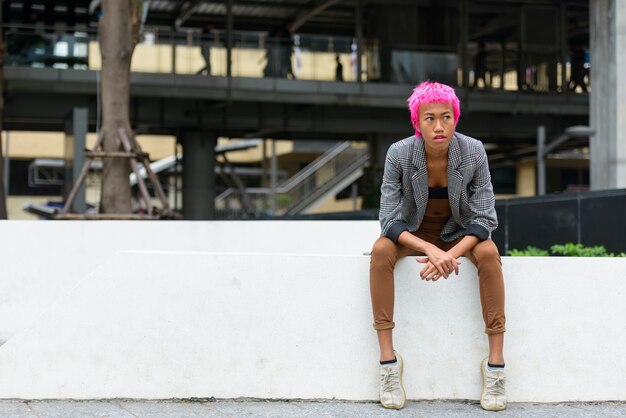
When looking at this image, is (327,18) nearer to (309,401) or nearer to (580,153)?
(580,153)

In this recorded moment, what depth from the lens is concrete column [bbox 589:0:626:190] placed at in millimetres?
19719

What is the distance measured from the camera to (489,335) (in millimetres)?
4801

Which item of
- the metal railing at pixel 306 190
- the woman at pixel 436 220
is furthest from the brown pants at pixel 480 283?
the metal railing at pixel 306 190

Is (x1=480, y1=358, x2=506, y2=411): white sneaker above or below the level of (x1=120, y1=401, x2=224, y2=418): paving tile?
above

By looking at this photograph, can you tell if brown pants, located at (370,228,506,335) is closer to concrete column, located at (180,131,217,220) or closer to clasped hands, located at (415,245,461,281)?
clasped hands, located at (415,245,461,281)

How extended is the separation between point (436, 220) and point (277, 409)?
1.20m

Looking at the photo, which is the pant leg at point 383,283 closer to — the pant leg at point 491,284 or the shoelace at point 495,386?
the pant leg at point 491,284

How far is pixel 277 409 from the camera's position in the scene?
4.73m

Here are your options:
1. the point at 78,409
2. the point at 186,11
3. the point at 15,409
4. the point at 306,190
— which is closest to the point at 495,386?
the point at 78,409

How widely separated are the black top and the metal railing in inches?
1146

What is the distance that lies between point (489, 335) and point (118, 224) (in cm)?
458

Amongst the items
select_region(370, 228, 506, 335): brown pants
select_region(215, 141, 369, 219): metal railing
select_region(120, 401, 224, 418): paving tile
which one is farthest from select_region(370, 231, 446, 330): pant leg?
select_region(215, 141, 369, 219): metal railing

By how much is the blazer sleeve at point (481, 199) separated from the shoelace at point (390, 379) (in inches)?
29.4

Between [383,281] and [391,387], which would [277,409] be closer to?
[391,387]
